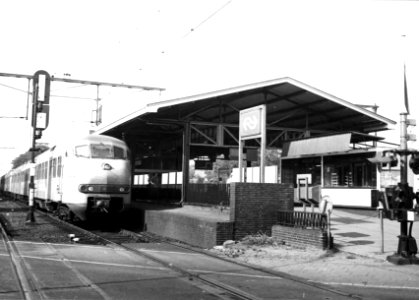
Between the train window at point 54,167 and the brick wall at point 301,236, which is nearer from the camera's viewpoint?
the brick wall at point 301,236

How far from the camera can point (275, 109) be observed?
24.1m

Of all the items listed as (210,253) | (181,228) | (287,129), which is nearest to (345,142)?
(287,129)

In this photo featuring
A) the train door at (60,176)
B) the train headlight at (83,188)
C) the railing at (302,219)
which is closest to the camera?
the railing at (302,219)

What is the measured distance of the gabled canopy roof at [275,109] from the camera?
65.4 feet

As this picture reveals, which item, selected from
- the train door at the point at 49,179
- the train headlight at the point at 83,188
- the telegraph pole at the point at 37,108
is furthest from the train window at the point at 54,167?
the train headlight at the point at 83,188

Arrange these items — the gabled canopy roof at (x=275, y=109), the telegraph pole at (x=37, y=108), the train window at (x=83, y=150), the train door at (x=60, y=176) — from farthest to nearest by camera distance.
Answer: the telegraph pole at (x=37, y=108), the gabled canopy roof at (x=275, y=109), the train door at (x=60, y=176), the train window at (x=83, y=150)

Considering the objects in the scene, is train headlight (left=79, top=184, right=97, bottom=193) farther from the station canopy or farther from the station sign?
the station sign

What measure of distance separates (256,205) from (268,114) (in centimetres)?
1144

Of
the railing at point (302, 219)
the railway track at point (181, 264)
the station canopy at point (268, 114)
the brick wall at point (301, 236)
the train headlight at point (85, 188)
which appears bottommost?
the railway track at point (181, 264)

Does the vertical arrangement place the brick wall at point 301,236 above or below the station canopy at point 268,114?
below

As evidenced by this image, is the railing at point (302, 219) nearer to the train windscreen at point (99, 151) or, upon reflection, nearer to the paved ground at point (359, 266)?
the paved ground at point (359, 266)

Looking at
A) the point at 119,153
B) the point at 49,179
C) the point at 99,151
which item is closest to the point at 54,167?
the point at 49,179

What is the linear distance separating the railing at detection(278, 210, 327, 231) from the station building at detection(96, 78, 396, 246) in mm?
513

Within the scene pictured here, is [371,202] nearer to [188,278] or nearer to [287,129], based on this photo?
[287,129]
